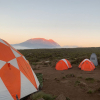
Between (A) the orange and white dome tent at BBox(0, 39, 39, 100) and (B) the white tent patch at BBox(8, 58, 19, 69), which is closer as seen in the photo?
(A) the orange and white dome tent at BBox(0, 39, 39, 100)

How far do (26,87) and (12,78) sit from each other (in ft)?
3.04

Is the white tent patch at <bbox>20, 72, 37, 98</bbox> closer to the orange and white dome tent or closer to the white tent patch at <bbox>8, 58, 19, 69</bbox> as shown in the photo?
the orange and white dome tent

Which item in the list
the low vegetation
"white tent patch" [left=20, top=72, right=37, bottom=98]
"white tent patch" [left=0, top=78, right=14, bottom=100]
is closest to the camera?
"white tent patch" [left=0, top=78, right=14, bottom=100]

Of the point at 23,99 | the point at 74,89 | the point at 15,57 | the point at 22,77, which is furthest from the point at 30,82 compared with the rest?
the point at 74,89

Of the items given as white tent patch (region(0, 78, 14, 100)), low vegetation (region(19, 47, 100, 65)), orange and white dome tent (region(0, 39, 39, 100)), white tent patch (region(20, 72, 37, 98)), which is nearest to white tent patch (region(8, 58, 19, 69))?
orange and white dome tent (region(0, 39, 39, 100))

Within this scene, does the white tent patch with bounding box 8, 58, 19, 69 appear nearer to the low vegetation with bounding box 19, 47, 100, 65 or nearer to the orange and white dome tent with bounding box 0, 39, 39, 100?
the orange and white dome tent with bounding box 0, 39, 39, 100

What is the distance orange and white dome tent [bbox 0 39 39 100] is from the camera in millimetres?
4812

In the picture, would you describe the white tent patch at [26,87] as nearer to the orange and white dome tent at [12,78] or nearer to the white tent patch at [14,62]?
the orange and white dome tent at [12,78]

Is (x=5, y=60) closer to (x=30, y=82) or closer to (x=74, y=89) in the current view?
(x=30, y=82)

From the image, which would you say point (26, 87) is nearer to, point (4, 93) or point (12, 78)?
point (12, 78)

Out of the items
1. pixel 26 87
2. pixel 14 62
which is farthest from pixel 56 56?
pixel 26 87

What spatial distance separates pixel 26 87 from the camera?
5.54m

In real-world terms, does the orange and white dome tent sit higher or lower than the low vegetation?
higher

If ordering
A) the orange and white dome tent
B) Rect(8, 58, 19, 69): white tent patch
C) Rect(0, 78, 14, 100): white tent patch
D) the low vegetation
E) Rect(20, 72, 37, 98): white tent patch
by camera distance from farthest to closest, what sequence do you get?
the low vegetation
Rect(8, 58, 19, 69): white tent patch
Rect(20, 72, 37, 98): white tent patch
the orange and white dome tent
Rect(0, 78, 14, 100): white tent patch
